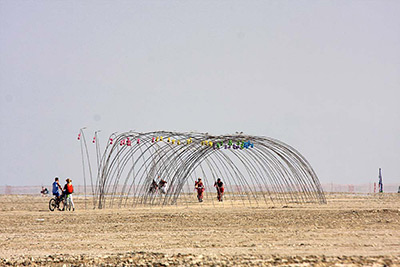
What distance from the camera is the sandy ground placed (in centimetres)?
1102

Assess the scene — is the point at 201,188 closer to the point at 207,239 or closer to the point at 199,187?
the point at 199,187

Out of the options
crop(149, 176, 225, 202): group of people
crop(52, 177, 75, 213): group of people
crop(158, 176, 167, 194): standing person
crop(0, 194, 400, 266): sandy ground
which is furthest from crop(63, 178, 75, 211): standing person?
crop(158, 176, 167, 194): standing person

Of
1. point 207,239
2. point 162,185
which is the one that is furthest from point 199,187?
point 207,239

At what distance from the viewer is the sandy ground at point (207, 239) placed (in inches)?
434

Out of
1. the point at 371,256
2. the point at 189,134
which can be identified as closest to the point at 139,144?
the point at 189,134

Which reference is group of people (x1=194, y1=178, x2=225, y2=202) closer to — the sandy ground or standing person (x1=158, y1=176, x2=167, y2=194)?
standing person (x1=158, y1=176, x2=167, y2=194)

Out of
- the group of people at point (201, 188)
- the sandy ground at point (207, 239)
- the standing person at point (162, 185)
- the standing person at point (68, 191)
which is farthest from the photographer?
the standing person at point (162, 185)

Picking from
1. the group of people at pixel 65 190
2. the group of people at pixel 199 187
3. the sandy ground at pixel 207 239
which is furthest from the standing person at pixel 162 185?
the sandy ground at pixel 207 239

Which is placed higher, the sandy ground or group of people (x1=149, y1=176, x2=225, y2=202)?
group of people (x1=149, y1=176, x2=225, y2=202)

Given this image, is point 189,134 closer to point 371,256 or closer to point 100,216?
point 100,216

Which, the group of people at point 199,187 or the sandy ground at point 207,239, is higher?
the group of people at point 199,187

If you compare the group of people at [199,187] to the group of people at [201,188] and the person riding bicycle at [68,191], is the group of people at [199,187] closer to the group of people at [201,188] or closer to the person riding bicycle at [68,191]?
the group of people at [201,188]

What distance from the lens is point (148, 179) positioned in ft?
104

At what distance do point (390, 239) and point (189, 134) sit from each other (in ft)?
50.6
